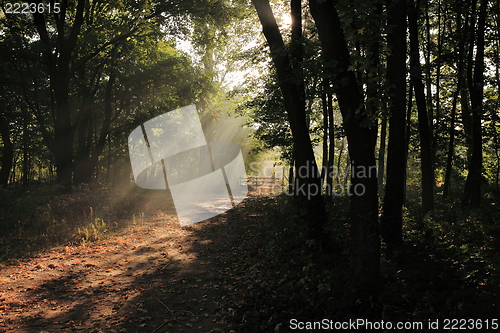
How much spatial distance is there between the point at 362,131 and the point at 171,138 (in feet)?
110

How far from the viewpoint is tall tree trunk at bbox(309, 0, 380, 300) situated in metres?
4.73

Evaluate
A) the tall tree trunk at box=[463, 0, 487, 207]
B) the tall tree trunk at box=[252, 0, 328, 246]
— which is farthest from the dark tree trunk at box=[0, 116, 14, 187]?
the tall tree trunk at box=[463, 0, 487, 207]

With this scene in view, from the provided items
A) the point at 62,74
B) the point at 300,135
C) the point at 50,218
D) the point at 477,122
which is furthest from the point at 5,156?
the point at 477,122

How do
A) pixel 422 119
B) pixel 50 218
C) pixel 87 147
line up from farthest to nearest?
pixel 87 147 → pixel 50 218 → pixel 422 119

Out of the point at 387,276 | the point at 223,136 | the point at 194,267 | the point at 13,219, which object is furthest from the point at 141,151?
the point at 387,276

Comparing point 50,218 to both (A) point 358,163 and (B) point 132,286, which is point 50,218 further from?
(A) point 358,163

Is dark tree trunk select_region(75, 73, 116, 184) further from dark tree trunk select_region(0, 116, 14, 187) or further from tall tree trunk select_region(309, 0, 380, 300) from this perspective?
tall tree trunk select_region(309, 0, 380, 300)

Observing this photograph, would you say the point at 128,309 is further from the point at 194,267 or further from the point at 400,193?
the point at 400,193

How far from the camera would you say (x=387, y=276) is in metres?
5.34

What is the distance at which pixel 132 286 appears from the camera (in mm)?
7000

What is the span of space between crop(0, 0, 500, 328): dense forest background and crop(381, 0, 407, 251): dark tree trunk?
3 centimetres

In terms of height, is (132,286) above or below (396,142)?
below

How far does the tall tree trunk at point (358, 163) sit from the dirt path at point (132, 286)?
224cm

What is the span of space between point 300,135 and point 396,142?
226 centimetres
